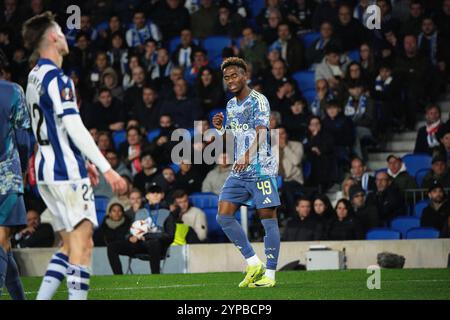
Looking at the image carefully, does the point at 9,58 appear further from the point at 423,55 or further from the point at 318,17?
the point at 423,55

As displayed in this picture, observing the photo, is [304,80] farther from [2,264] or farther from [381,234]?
[2,264]

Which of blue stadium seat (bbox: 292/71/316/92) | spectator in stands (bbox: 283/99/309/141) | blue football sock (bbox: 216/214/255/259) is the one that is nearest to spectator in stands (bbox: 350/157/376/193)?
spectator in stands (bbox: 283/99/309/141)

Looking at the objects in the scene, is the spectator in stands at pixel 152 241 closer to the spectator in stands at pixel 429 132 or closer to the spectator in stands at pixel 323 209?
the spectator in stands at pixel 323 209

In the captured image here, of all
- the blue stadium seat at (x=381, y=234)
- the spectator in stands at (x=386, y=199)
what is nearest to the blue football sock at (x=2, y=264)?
the blue stadium seat at (x=381, y=234)

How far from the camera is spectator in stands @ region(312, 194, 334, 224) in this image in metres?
16.5

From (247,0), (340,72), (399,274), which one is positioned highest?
(247,0)

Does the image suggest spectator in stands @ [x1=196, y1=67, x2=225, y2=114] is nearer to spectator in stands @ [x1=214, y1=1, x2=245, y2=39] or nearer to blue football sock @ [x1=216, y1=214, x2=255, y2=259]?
spectator in stands @ [x1=214, y1=1, x2=245, y2=39]

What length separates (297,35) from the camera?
68.1 feet

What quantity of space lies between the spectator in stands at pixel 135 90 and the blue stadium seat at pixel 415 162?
5289 mm

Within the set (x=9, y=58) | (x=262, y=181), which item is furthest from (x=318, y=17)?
(x=262, y=181)

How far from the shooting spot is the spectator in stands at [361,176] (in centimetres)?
1722

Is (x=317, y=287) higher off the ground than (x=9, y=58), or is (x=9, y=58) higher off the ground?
(x=9, y=58)
